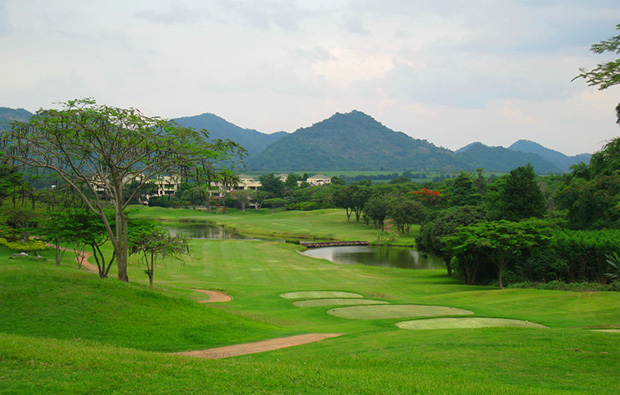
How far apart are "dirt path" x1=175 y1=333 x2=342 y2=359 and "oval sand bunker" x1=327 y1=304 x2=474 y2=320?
566cm

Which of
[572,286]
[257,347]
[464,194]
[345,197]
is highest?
[464,194]

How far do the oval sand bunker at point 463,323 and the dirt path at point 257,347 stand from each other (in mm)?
4407

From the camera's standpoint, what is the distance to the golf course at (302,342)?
9305 mm

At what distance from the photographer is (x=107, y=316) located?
52.5ft

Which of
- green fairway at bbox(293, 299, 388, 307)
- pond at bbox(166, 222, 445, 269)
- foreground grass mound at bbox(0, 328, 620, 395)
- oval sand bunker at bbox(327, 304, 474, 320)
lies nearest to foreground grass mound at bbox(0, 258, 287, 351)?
foreground grass mound at bbox(0, 328, 620, 395)

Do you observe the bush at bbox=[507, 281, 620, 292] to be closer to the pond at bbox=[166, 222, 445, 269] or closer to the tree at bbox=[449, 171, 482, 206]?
the pond at bbox=[166, 222, 445, 269]

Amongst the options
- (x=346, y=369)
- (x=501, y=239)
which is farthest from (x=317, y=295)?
(x=346, y=369)

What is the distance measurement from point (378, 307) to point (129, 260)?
106 feet

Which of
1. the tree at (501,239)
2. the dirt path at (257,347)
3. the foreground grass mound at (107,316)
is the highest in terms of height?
the tree at (501,239)

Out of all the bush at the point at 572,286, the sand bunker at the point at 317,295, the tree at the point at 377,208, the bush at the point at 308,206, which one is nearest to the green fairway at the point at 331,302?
the sand bunker at the point at 317,295

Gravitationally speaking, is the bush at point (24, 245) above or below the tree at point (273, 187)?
below

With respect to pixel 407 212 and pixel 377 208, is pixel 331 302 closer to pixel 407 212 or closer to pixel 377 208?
pixel 407 212

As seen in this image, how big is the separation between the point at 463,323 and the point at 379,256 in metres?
44.3

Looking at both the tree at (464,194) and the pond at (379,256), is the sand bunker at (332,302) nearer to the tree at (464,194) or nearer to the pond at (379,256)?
the pond at (379,256)
